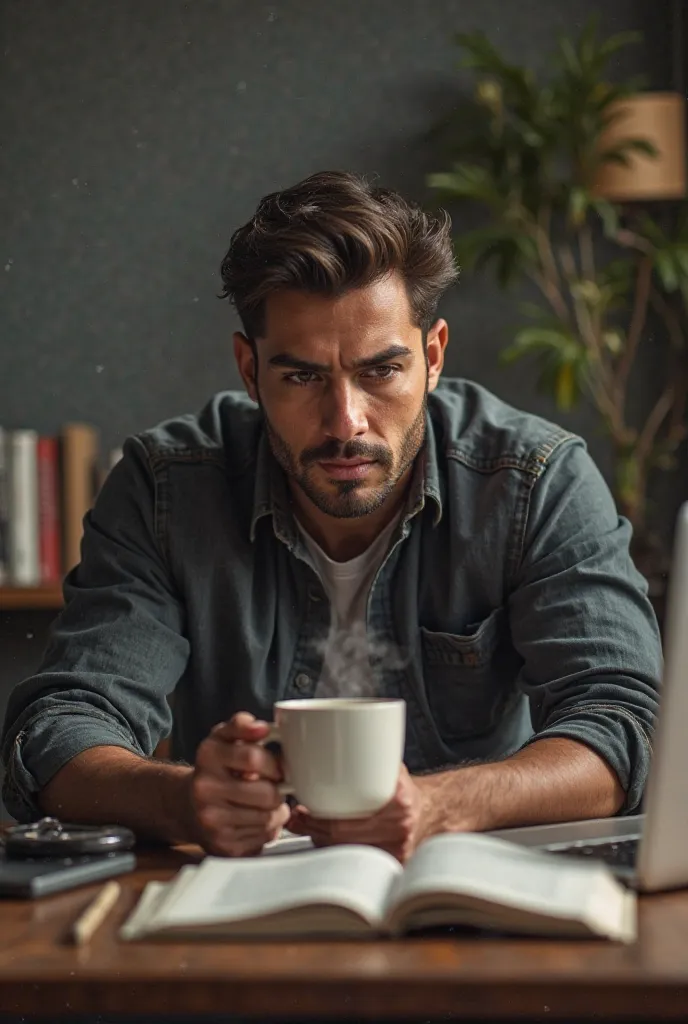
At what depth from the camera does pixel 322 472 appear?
1.51 metres

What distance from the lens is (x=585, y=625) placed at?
1374mm

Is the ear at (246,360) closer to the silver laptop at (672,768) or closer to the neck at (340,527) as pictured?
the neck at (340,527)

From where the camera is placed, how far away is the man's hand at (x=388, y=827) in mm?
938

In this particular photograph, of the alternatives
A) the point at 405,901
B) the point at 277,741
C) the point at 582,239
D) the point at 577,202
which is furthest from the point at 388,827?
the point at 582,239

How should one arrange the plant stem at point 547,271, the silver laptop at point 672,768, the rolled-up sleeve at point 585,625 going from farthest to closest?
the plant stem at point 547,271
the rolled-up sleeve at point 585,625
the silver laptop at point 672,768

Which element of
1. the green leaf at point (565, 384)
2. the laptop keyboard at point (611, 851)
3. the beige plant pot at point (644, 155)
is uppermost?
the beige plant pot at point (644, 155)

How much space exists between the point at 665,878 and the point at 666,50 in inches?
104

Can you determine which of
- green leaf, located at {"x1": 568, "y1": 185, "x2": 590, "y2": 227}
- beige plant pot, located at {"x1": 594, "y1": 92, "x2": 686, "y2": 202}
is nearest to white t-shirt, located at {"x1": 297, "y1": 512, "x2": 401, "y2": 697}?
green leaf, located at {"x1": 568, "y1": 185, "x2": 590, "y2": 227}

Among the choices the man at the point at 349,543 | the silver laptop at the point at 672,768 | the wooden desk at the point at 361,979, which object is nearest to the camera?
the wooden desk at the point at 361,979

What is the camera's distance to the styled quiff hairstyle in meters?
1.48

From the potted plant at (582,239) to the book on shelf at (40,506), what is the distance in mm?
975

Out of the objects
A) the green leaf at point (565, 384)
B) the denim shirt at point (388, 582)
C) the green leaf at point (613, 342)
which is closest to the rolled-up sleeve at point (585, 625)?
the denim shirt at point (388, 582)

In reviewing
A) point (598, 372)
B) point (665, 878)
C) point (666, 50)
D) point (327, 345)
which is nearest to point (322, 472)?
point (327, 345)

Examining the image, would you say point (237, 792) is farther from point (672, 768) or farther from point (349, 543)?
point (349, 543)
